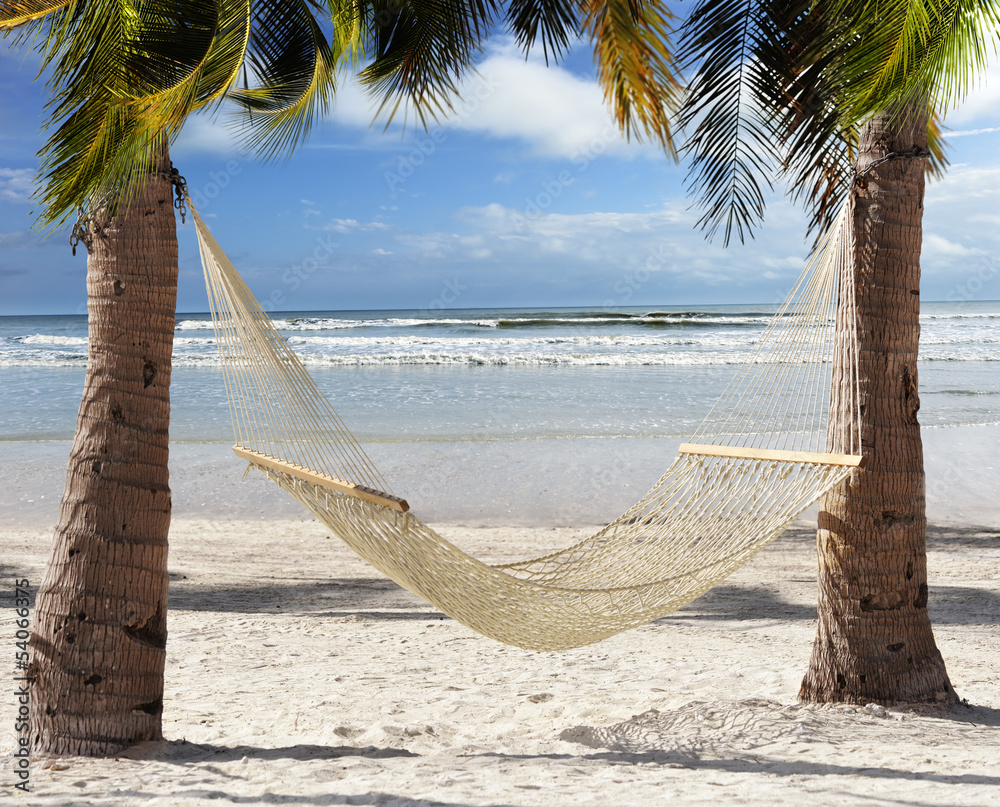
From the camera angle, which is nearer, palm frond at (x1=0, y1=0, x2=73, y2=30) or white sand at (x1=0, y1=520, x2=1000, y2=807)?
palm frond at (x1=0, y1=0, x2=73, y2=30)

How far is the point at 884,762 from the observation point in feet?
5.69

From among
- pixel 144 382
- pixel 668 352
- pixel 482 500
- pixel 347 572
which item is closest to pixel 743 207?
pixel 144 382

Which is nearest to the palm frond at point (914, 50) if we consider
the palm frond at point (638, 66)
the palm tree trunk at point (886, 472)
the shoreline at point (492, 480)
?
the palm tree trunk at point (886, 472)

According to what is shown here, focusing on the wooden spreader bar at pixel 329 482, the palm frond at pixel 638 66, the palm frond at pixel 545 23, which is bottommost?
the wooden spreader bar at pixel 329 482

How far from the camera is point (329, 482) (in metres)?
1.83

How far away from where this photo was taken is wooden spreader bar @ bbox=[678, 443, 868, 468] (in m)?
1.96

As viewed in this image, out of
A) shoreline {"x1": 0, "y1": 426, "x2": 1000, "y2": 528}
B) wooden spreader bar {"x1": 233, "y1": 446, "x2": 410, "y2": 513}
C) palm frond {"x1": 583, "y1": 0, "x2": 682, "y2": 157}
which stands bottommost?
shoreline {"x1": 0, "y1": 426, "x2": 1000, "y2": 528}

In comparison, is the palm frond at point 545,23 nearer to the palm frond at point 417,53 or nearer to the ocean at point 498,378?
the palm frond at point 417,53

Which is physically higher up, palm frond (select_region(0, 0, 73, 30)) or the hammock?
palm frond (select_region(0, 0, 73, 30))

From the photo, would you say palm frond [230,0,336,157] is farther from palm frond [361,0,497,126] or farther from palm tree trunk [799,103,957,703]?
palm tree trunk [799,103,957,703]

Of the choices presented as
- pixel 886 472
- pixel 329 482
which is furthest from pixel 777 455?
pixel 329 482

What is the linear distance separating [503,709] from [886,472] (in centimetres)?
123

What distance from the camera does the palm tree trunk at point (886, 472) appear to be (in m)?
2.01

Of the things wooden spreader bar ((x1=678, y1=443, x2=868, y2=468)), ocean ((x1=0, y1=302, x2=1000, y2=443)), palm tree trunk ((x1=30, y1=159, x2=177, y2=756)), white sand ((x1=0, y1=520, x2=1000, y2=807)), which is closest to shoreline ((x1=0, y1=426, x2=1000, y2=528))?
ocean ((x1=0, y1=302, x2=1000, y2=443))
